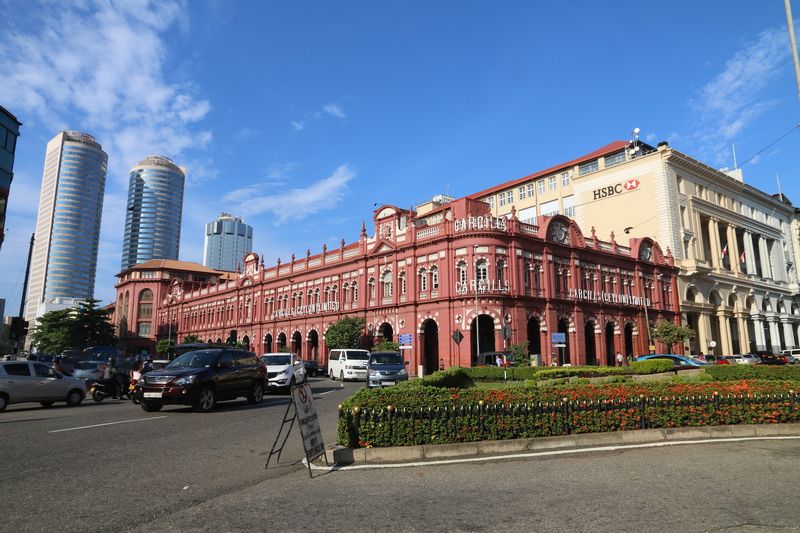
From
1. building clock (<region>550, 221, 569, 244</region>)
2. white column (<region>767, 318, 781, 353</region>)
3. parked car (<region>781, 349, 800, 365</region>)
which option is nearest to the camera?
parked car (<region>781, 349, 800, 365</region>)

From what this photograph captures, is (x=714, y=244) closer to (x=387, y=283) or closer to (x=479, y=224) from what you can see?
(x=479, y=224)

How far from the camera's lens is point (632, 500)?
565 centimetres

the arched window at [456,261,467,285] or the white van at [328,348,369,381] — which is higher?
the arched window at [456,261,467,285]

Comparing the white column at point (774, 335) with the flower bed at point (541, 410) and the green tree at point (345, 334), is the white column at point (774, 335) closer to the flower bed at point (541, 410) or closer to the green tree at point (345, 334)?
the green tree at point (345, 334)

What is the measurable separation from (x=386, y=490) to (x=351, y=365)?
26379 millimetres

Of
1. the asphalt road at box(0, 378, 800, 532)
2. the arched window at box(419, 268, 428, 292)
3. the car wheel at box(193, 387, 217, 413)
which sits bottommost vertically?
the asphalt road at box(0, 378, 800, 532)

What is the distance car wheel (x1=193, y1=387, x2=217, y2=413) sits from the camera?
A: 44.9 feet

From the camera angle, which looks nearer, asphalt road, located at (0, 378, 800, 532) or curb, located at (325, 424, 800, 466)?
asphalt road, located at (0, 378, 800, 532)

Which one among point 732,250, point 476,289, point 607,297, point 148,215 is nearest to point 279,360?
point 476,289

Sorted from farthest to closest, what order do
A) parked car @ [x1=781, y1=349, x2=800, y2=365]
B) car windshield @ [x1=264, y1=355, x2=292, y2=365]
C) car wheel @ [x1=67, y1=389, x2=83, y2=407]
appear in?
parked car @ [x1=781, y1=349, x2=800, y2=365] → car windshield @ [x1=264, y1=355, x2=292, y2=365] → car wheel @ [x1=67, y1=389, x2=83, y2=407]

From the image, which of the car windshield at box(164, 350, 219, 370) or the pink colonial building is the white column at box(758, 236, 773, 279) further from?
the car windshield at box(164, 350, 219, 370)

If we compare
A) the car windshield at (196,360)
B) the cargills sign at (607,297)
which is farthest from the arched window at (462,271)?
the car windshield at (196,360)

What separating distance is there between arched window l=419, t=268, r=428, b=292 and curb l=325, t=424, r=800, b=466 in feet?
101

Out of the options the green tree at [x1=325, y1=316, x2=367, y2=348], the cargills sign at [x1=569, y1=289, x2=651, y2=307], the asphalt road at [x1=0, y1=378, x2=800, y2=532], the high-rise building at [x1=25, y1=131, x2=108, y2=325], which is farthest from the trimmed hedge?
→ the high-rise building at [x1=25, y1=131, x2=108, y2=325]
